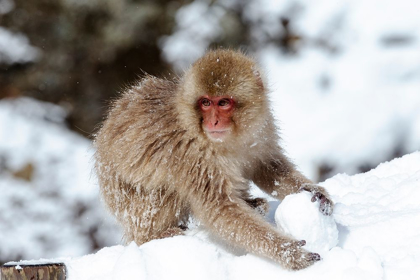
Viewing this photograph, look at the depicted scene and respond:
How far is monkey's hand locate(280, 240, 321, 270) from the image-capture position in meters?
2.91

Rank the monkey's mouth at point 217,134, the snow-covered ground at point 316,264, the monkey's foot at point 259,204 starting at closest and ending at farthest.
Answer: the snow-covered ground at point 316,264 → the monkey's mouth at point 217,134 → the monkey's foot at point 259,204

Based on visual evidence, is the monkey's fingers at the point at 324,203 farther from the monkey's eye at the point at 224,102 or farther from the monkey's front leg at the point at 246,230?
the monkey's eye at the point at 224,102

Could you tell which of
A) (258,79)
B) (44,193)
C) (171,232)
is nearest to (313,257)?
(171,232)

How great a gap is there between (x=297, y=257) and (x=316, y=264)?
3.5 inches

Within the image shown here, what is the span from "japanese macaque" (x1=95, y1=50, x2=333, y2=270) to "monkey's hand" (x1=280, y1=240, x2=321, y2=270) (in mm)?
219

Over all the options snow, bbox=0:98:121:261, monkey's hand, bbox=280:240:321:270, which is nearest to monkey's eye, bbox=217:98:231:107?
monkey's hand, bbox=280:240:321:270

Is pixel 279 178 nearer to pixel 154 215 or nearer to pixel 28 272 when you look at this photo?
Result: pixel 154 215

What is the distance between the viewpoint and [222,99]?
3.50m

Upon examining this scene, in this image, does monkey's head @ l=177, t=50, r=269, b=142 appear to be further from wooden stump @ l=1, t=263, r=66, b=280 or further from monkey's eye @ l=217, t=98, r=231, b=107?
wooden stump @ l=1, t=263, r=66, b=280

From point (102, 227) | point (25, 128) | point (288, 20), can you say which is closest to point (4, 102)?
point (25, 128)

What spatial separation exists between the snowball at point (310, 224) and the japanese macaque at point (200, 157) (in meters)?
0.14

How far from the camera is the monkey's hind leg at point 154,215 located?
3693mm

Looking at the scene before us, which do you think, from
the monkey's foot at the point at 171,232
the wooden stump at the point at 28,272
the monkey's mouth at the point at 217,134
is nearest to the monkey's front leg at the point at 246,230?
the monkey's foot at the point at 171,232

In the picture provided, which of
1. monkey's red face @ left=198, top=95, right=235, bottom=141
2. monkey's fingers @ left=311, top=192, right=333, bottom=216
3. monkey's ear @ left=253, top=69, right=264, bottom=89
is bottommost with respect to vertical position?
monkey's fingers @ left=311, top=192, right=333, bottom=216
